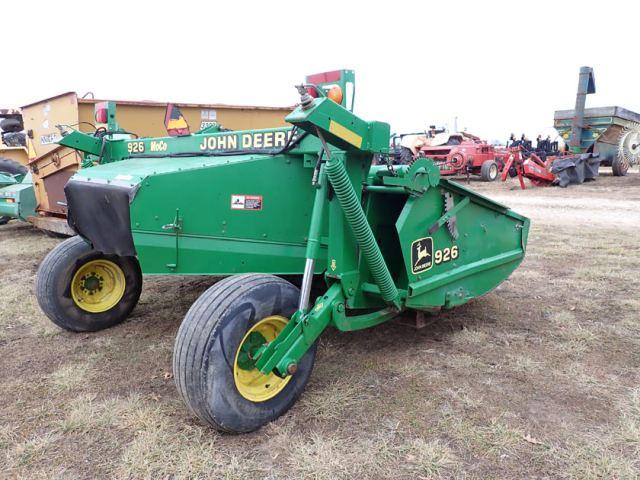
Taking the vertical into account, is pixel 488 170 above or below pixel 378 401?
above

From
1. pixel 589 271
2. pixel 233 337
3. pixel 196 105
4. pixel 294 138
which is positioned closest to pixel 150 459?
pixel 233 337

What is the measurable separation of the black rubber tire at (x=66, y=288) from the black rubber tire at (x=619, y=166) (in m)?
17.2

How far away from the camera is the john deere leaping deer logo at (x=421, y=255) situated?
3.23m

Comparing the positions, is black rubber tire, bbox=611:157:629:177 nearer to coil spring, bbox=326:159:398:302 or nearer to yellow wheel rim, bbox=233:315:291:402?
coil spring, bbox=326:159:398:302

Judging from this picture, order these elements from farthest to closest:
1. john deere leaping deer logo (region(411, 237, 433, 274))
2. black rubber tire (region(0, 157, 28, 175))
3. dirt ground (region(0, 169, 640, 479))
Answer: black rubber tire (region(0, 157, 28, 175))
john deere leaping deer logo (region(411, 237, 433, 274))
dirt ground (region(0, 169, 640, 479))

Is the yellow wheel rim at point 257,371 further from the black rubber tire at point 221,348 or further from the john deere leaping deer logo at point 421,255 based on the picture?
the john deere leaping deer logo at point 421,255

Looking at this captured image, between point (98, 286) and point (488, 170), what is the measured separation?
14.8 meters

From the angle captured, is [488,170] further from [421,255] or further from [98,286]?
[98,286]

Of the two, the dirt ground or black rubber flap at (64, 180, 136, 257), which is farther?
black rubber flap at (64, 180, 136, 257)

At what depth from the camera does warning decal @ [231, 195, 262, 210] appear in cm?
303

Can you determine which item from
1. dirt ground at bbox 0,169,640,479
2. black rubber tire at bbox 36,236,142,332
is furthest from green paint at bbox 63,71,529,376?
black rubber tire at bbox 36,236,142,332

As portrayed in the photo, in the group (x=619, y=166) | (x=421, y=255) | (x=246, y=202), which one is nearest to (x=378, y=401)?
(x=421, y=255)

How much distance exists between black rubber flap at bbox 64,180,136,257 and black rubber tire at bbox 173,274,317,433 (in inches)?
31.7

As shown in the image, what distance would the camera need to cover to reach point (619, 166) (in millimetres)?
16906
